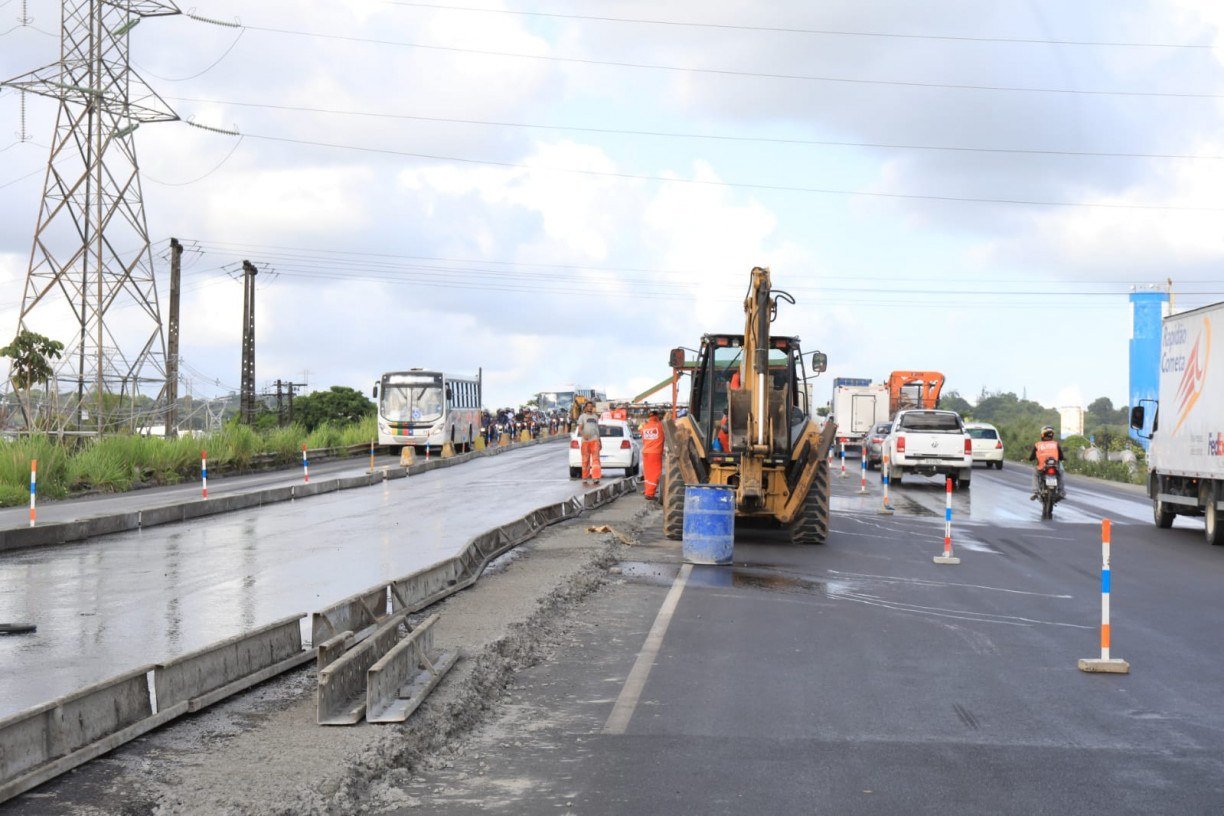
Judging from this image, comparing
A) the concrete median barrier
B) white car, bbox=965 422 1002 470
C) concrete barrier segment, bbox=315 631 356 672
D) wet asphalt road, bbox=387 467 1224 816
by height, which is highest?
white car, bbox=965 422 1002 470

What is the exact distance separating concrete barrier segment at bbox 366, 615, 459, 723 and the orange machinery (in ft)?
158

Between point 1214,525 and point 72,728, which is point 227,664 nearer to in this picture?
point 72,728

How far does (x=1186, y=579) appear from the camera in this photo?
52.8ft

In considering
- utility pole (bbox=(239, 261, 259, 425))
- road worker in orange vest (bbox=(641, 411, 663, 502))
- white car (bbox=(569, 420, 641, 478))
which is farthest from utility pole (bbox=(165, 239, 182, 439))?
road worker in orange vest (bbox=(641, 411, 663, 502))

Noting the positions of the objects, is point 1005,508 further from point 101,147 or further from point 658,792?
point 101,147

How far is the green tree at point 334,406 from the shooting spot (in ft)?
332

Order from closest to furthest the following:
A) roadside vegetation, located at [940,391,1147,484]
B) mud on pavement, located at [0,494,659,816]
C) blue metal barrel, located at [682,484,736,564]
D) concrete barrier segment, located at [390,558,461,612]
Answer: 1. mud on pavement, located at [0,494,659,816]
2. concrete barrier segment, located at [390,558,461,612]
3. blue metal barrel, located at [682,484,736,564]
4. roadside vegetation, located at [940,391,1147,484]

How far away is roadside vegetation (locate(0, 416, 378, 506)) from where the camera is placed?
31.0 m

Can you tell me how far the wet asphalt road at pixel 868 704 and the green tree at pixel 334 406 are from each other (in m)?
87.9

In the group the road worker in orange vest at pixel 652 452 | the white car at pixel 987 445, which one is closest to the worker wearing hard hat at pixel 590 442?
the road worker in orange vest at pixel 652 452

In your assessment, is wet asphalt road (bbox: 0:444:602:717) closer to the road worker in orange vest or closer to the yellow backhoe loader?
the road worker in orange vest

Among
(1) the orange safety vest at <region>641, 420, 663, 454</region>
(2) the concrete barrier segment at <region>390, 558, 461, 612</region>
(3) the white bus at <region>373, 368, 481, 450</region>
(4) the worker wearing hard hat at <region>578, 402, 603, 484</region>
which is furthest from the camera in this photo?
(3) the white bus at <region>373, 368, 481, 450</region>

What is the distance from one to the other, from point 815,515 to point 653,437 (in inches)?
299

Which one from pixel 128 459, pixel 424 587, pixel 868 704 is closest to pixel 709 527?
pixel 424 587
